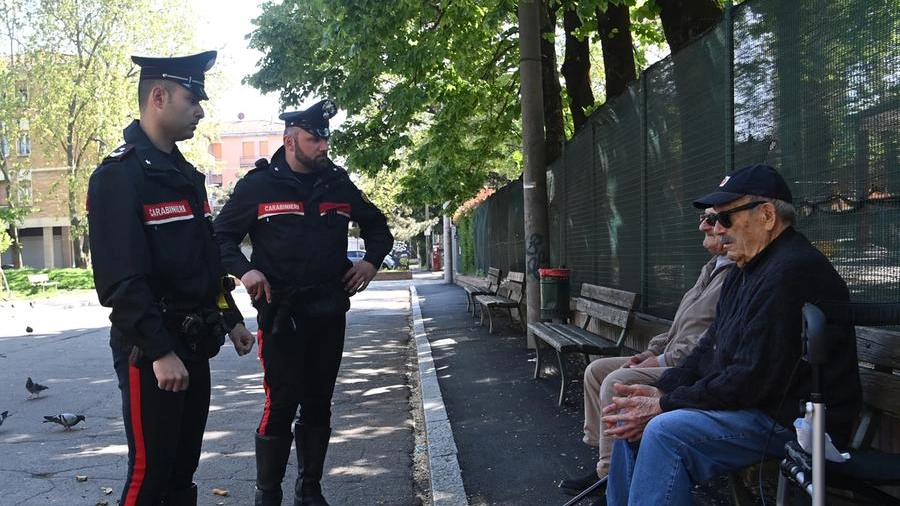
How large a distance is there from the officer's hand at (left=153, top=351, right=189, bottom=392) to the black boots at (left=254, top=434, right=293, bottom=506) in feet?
4.32

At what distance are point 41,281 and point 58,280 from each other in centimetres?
304

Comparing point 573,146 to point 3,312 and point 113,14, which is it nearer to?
point 3,312

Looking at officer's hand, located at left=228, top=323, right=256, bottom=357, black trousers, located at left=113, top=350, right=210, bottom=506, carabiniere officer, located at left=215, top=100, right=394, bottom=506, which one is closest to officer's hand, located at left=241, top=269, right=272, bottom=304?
carabiniere officer, located at left=215, top=100, right=394, bottom=506

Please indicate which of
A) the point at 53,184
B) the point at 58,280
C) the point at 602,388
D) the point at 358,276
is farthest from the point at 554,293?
the point at 53,184

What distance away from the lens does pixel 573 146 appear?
31.8 ft

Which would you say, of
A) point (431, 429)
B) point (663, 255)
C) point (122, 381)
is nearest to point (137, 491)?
point (122, 381)

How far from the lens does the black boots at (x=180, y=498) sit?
3.07 m

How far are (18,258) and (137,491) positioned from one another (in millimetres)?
41414

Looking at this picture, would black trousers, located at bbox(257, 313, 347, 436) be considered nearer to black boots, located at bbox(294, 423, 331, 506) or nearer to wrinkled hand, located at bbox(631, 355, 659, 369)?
black boots, located at bbox(294, 423, 331, 506)

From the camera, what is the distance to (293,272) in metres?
3.99

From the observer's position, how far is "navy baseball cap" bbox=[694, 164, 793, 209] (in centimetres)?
311

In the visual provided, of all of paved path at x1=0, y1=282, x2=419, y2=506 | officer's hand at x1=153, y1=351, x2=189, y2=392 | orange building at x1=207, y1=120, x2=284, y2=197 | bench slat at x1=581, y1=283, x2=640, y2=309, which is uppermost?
orange building at x1=207, y1=120, x2=284, y2=197

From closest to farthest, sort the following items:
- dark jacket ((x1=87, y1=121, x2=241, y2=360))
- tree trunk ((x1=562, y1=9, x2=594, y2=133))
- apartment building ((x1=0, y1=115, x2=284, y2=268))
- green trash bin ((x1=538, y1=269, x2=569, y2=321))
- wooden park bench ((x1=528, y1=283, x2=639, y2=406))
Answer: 1. dark jacket ((x1=87, y1=121, x2=241, y2=360))
2. wooden park bench ((x1=528, y1=283, x2=639, y2=406))
3. green trash bin ((x1=538, y1=269, x2=569, y2=321))
4. tree trunk ((x1=562, y1=9, x2=594, y2=133))
5. apartment building ((x1=0, y1=115, x2=284, y2=268))

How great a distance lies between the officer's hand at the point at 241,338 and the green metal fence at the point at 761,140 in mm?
2880
